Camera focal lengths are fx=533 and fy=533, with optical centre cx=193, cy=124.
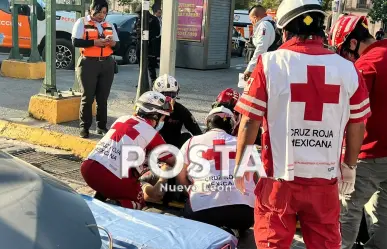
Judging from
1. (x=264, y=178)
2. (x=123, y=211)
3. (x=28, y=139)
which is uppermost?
(x=264, y=178)

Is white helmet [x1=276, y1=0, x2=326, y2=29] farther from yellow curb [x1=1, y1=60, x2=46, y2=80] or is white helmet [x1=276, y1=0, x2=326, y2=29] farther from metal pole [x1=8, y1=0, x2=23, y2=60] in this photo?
metal pole [x1=8, y1=0, x2=23, y2=60]

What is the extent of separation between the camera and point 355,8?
49.6 metres

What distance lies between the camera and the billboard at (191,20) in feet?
45.8

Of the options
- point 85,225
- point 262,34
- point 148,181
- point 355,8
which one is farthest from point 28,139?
point 355,8

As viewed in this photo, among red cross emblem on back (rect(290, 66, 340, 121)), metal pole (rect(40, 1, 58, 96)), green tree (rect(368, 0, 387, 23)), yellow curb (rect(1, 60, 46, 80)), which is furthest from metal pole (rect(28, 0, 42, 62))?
green tree (rect(368, 0, 387, 23))

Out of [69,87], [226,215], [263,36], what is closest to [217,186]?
[226,215]

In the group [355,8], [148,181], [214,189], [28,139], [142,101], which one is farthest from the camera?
[355,8]

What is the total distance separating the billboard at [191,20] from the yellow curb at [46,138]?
7490mm

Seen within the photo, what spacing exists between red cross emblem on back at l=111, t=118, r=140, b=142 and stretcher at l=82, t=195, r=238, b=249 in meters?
1.41

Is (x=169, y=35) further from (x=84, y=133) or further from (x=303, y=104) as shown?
(x=303, y=104)

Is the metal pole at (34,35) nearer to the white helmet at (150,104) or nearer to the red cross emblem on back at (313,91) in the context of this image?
the white helmet at (150,104)

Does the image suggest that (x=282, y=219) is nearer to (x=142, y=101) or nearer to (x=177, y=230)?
(x=177, y=230)

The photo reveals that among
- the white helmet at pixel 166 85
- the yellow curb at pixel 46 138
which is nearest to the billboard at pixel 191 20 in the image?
the yellow curb at pixel 46 138

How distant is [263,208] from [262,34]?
523 centimetres
